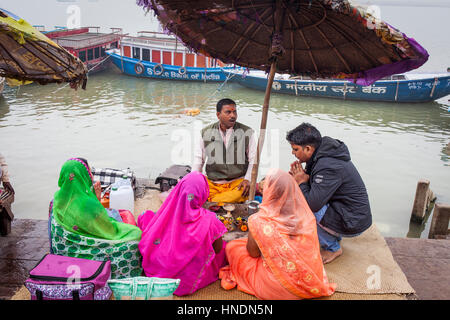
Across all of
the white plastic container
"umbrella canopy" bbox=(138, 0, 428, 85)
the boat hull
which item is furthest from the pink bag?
the boat hull

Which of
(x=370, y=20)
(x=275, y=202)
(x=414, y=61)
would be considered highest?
(x=370, y=20)

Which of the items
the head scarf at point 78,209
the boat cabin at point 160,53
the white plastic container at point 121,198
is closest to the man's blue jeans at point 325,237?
the head scarf at point 78,209

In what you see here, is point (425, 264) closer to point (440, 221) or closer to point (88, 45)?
point (440, 221)

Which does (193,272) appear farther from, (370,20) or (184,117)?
(184,117)

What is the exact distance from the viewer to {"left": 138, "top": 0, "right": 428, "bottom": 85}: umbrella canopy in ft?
8.90

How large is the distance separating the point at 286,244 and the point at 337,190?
0.87 m

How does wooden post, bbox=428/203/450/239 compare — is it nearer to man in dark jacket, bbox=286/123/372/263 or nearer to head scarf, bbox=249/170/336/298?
man in dark jacket, bbox=286/123/372/263

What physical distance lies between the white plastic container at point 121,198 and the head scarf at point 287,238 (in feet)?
6.44

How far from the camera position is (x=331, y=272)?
2.91m

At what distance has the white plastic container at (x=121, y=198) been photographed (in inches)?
152

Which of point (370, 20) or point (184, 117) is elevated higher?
point (370, 20)

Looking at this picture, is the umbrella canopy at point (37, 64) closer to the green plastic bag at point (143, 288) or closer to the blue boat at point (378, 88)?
the green plastic bag at point (143, 288)

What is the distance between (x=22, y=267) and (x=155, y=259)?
128 centimetres
